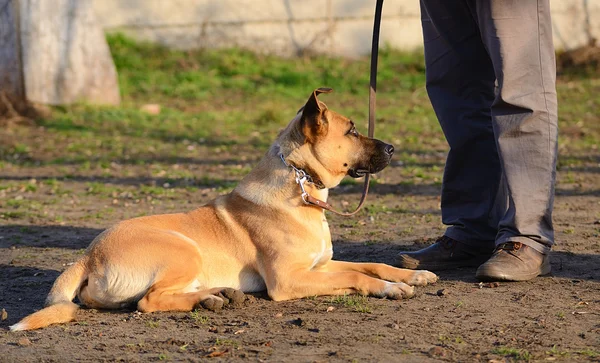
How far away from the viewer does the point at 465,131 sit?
5.22 metres

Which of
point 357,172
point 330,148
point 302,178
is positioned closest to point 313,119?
point 330,148

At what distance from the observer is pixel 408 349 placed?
3.70 m

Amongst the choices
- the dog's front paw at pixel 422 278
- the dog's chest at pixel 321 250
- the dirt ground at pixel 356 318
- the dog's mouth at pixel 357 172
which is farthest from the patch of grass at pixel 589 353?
the dog's mouth at pixel 357 172

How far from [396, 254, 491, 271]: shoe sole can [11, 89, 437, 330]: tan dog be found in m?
0.31

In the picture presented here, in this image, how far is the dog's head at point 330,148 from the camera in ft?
15.5

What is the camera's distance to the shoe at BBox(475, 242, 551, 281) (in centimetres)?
466

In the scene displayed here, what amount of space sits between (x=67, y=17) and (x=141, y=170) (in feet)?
12.9

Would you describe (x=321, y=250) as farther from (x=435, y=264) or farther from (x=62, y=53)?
(x=62, y=53)

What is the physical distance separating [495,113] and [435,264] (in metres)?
1.02

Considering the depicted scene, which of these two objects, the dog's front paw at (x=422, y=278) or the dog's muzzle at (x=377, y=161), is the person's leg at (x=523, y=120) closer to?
the dog's front paw at (x=422, y=278)

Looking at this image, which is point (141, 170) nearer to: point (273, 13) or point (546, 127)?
point (546, 127)

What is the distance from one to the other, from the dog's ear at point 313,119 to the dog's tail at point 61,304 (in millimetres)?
1360

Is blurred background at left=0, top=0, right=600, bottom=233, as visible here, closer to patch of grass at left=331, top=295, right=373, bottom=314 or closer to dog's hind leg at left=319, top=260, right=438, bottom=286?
dog's hind leg at left=319, top=260, right=438, bottom=286

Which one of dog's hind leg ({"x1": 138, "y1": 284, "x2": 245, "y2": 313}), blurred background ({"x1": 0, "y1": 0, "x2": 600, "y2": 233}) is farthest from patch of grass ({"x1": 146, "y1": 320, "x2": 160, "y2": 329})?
blurred background ({"x1": 0, "y1": 0, "x2": 600, "y2": 233})
